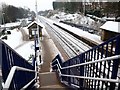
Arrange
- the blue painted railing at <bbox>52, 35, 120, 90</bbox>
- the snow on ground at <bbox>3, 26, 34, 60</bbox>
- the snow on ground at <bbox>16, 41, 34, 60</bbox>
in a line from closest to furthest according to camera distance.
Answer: the blue painted railing at <bbox>52, 35, 120, 90</bbox> → the snow on ground at <bbox>16, 41, 34, 60</bbox> → the snow on ground at <bbox>3, 26, 34, 60</bbox>

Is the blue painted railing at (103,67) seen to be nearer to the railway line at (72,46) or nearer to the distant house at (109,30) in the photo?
the railway line at (72,46)

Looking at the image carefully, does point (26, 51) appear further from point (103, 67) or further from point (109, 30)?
point (103, 67)

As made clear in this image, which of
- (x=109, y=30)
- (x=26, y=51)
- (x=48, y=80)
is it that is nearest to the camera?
(x=48, y=80)

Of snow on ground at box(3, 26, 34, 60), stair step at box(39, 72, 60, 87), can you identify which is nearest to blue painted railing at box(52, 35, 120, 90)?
stair step at box(39, 72, 60, 87)

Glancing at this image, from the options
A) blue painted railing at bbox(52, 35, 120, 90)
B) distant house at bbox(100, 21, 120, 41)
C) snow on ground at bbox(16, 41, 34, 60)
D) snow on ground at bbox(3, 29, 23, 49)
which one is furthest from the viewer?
snow on ground at bbox(3, 29, 23, 49)

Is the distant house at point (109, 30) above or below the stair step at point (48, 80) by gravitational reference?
above

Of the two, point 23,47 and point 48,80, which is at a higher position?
point 48,80

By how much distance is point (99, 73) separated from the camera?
12.3 ft

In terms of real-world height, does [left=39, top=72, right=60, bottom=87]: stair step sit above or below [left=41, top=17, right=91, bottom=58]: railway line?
above

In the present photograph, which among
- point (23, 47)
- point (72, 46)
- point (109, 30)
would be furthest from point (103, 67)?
point (23, 47)

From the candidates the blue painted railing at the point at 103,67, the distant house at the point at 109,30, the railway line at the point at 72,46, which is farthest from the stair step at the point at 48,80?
the distant house at the point at 109,30

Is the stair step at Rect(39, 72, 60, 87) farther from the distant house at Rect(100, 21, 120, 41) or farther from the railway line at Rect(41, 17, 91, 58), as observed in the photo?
the distant house at Rect(100, 21, 120, 41)

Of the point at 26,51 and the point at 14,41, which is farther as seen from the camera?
the point at 14,41

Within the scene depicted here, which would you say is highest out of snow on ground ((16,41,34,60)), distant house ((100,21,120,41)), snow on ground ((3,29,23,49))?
distant house ((100,21,120,41))
